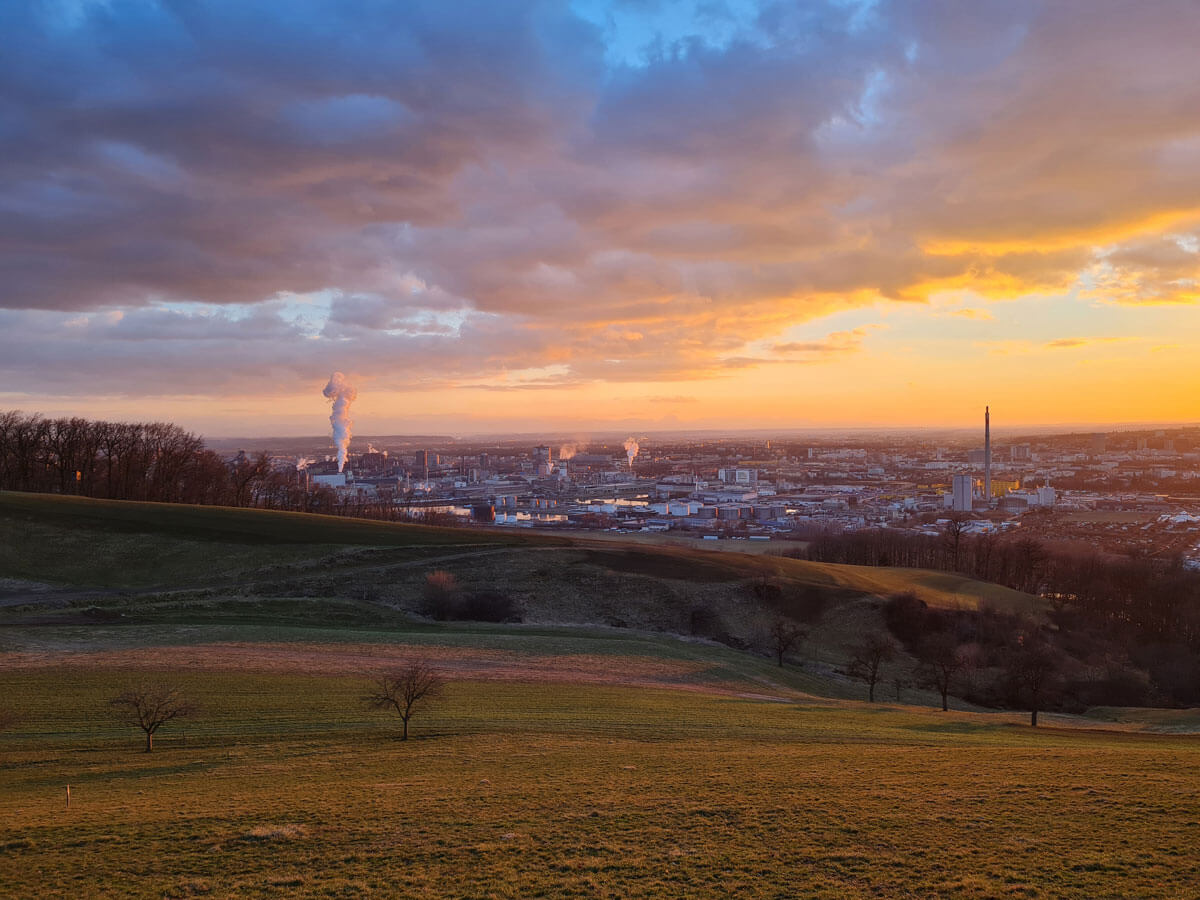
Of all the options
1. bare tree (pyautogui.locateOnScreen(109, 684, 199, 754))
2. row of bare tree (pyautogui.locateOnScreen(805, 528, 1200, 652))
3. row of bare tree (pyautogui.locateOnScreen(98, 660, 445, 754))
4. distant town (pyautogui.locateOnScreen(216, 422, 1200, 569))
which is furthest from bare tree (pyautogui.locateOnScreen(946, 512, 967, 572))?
bare tree (pyautogui.locateOnScreen(109, 684, 199, 754))

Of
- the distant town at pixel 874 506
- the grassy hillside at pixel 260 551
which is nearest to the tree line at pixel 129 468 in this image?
the distant town at pixel 874 506

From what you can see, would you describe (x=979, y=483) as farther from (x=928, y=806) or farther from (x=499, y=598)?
(x=928, y=806)

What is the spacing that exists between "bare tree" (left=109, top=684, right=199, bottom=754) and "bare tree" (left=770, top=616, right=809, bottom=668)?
34.0 m

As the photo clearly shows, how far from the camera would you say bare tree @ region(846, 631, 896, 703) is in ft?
144

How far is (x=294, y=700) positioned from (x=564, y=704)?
32.9 ft

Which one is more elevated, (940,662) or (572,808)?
(572,808)

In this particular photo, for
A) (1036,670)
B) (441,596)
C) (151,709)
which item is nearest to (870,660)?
(1036,670)

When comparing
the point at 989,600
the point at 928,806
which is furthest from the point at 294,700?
the point at 989,600

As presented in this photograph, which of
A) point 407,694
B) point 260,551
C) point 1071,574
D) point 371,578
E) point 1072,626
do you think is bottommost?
point 1072,626

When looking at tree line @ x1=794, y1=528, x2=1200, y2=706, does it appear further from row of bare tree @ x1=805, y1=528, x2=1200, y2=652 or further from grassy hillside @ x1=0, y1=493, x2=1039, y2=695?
grassy hillside @ x1=0, y1=493, x2=1039, y2=695

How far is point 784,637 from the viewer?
5091 cm

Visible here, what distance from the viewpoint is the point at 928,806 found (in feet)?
51.6

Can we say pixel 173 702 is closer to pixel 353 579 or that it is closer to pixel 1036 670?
pixel 353 579

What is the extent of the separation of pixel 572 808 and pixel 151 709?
589 inches
